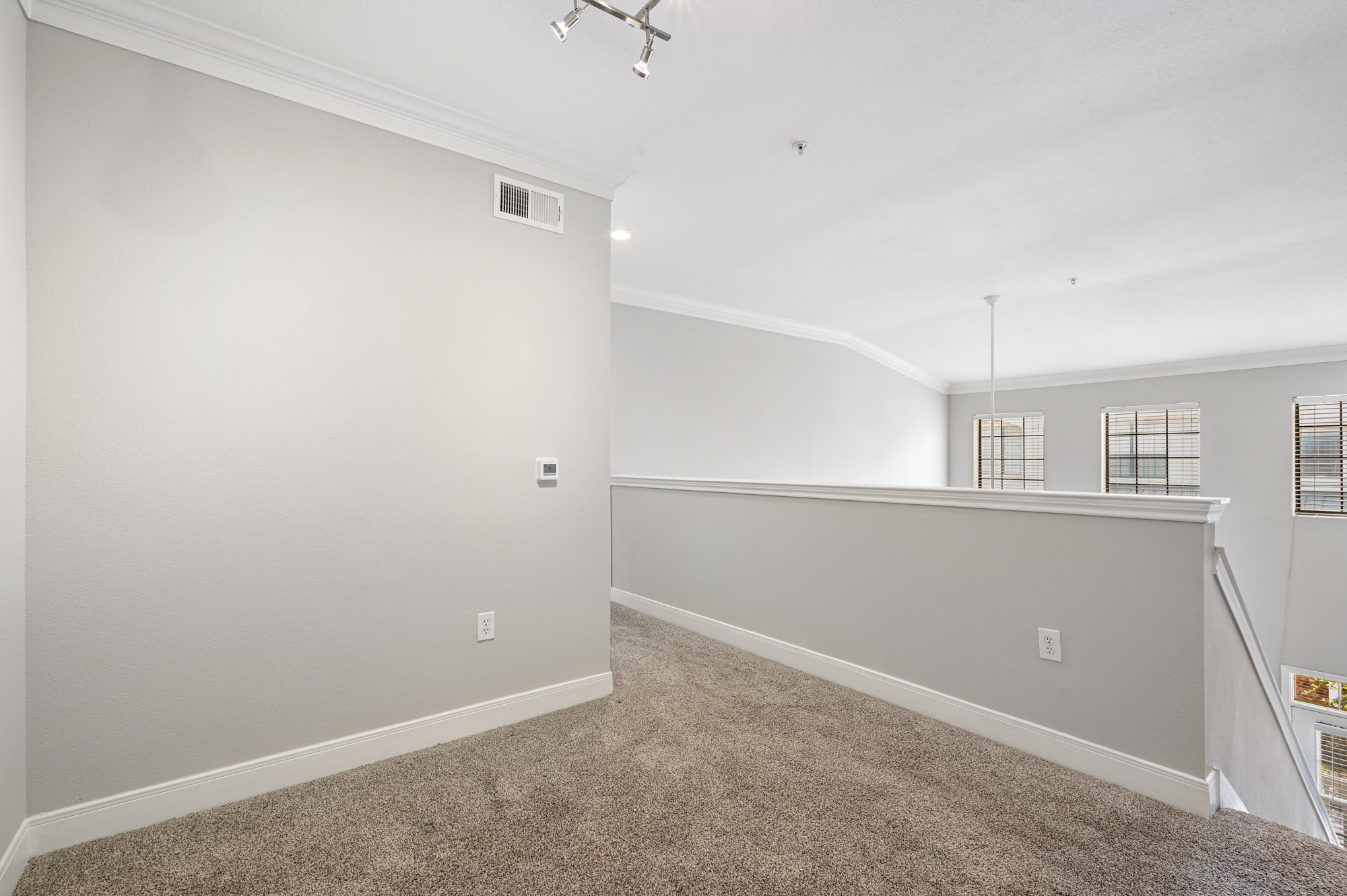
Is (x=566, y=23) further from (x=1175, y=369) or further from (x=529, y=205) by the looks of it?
(x=1175, y=369)

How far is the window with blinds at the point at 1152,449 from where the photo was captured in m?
7.18

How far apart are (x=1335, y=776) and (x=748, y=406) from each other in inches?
341

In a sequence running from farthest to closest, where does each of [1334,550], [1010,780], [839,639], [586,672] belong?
[1334,550] < [839,639] < [586,672] < [1010,780]

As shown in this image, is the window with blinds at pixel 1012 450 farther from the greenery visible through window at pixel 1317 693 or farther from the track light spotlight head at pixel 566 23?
the track light spotlight head at pixel 566 23

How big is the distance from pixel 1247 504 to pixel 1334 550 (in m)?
0.80

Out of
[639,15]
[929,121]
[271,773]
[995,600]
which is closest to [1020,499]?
[995,600]

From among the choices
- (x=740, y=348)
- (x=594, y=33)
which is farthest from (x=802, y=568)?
(x=740, y=348)

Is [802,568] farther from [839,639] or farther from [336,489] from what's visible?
[336,489]

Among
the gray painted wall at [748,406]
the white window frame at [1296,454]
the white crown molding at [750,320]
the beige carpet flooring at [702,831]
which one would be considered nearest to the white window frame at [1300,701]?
the white window frame at [1296,454]

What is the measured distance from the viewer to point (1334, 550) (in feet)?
20.6

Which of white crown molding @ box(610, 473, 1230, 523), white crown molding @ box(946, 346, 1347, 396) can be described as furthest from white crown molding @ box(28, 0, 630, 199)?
white crown molding @ box(946, 346, 1347, 396)

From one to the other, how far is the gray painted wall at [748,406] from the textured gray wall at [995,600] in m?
1.53

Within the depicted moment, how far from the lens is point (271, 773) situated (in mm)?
2014

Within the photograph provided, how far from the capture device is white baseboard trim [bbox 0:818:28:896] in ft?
4.90
